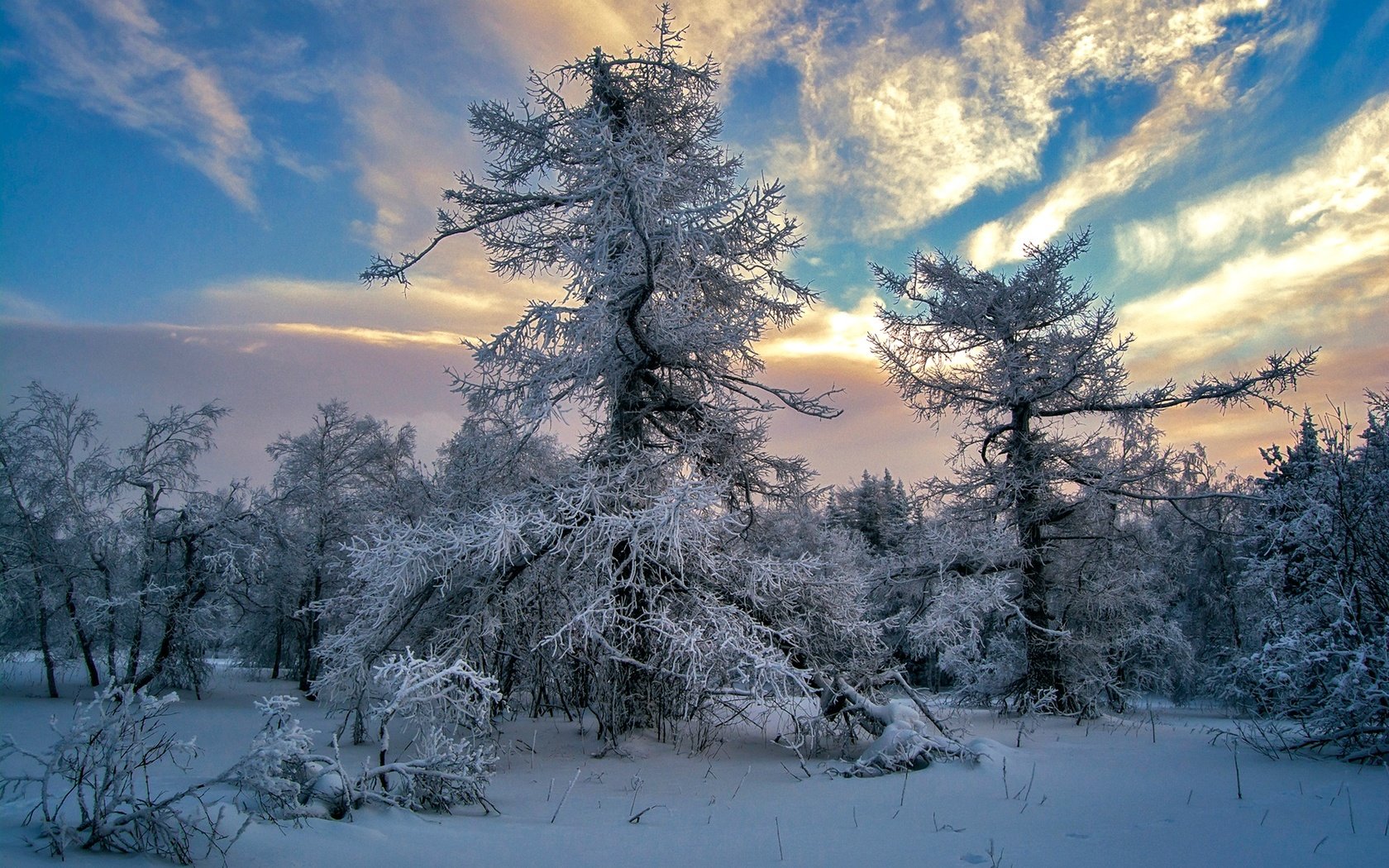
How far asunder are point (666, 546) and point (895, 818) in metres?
4.06

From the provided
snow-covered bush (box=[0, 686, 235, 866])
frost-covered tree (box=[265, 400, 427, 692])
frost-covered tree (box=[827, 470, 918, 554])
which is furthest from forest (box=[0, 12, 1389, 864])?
frost-covered tree (box=[827, 470, 918, 554])

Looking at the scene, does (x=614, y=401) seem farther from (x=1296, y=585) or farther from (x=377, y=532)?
(x=1296, y=585)

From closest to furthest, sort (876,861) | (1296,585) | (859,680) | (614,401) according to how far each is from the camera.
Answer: (876,861) → (1296,585) → (859,680) → (614,401)

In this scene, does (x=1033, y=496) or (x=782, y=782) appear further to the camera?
(x=1033, y=496)

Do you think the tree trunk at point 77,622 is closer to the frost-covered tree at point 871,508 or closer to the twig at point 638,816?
the twig at point 638,816

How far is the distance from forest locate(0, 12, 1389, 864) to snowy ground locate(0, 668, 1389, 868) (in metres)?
0.36

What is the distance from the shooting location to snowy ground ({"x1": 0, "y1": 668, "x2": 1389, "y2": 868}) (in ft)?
13.9

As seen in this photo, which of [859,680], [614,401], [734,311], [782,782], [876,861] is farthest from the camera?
[734,311]

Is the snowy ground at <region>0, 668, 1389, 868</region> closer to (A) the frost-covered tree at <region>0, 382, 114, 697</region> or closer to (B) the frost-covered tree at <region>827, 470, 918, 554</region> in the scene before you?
(A) the frost-covered tree at <region>0, 382, 114, 697</region>

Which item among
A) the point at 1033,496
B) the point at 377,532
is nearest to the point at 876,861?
the point at 377,532

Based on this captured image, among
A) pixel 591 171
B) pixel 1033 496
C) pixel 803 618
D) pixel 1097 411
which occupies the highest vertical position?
pixel 591 171

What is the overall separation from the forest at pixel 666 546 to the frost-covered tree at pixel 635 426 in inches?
2.2

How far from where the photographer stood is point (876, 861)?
449 cm

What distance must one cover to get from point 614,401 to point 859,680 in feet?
17.2
